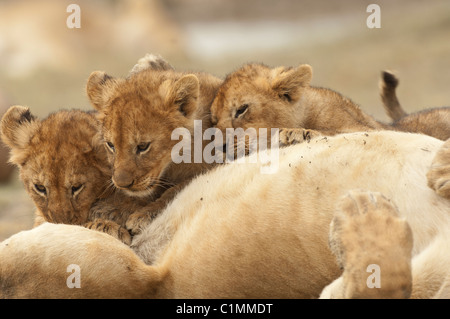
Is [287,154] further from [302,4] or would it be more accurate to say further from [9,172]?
[302,4]

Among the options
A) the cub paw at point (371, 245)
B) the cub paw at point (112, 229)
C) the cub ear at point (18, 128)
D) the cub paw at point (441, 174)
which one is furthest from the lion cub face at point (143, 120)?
the cub paw at point (441, 174)

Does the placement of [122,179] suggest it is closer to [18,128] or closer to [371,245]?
[18,128]

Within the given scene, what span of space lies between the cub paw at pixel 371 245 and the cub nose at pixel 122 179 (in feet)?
3.55

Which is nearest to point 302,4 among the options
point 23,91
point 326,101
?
point 23,91

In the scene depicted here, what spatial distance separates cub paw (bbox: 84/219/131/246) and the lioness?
314mm

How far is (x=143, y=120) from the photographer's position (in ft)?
10.4

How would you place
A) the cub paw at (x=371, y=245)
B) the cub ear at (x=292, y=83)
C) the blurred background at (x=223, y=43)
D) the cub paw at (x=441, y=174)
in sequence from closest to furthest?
the cub paw at (x=371, y=245), the cub paw at (x=441, y=174), the cub ear at (x=292, y=83), the blurred background at (x=223, y=43)

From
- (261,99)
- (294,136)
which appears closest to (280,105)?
(261,99)

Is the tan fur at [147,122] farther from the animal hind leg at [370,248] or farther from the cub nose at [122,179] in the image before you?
the animal hind leg at [370,248]

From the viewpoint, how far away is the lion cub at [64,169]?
305cm

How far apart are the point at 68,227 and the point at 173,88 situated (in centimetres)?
99

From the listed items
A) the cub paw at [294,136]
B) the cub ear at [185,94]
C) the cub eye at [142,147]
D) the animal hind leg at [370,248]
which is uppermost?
the cub ear at [185,94]

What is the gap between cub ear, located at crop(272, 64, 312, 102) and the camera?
3564 mm

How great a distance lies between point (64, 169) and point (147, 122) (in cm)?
42
